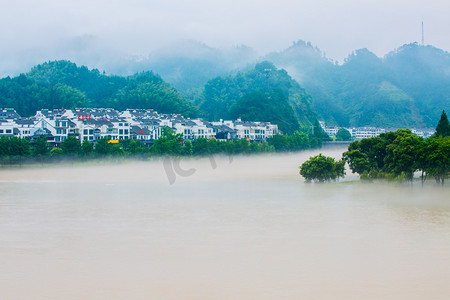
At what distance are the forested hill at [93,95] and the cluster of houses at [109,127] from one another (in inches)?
452

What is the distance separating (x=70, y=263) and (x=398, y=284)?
5.99 meters

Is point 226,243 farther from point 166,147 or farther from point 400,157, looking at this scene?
point 166,147

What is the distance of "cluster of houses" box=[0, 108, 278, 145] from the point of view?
137ft

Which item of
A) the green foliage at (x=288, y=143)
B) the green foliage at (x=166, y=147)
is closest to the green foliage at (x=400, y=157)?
the green foliage at (x=166, y=147)

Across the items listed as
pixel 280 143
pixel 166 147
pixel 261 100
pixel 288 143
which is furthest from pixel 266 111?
pixel 166 147

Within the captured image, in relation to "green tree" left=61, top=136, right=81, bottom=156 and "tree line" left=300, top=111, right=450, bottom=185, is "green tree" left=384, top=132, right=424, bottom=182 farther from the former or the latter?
"green tree" left=61, top=136, right=81, bottom=156

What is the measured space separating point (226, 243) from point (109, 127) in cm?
3309

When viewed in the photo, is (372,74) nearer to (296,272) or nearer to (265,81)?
(265,81)

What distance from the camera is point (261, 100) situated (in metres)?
74.6

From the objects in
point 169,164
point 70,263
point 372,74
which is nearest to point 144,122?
point 169,164

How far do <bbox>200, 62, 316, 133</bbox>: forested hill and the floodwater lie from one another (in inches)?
1975

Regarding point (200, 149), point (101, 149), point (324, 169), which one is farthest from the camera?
point (200, 149)

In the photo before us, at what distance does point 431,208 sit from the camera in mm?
16734

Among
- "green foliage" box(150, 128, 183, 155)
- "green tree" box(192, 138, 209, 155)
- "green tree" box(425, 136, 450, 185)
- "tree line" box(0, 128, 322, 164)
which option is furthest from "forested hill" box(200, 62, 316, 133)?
"green tree" box(425, 136, 450, 185)
